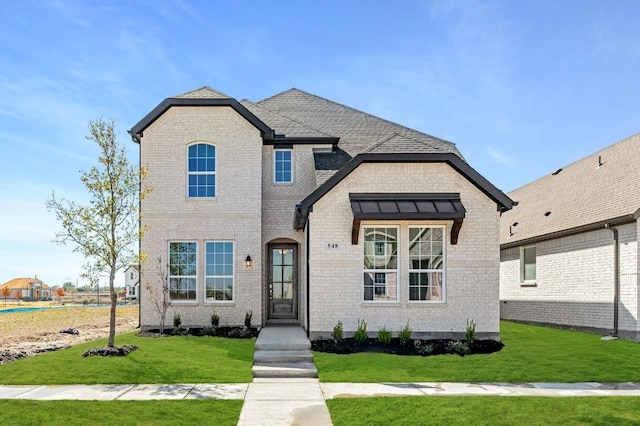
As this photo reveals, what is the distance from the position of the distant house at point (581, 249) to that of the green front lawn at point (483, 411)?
290 inches

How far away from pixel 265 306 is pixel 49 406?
9.34 metres

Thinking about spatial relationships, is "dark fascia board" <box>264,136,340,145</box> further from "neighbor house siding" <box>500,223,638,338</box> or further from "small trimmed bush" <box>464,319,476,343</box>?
"neighbor house siding" <box>500,223,638,338</box>

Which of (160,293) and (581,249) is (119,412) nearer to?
(160,293)

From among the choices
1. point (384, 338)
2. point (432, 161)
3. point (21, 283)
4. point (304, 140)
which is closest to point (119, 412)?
point (384, 338)

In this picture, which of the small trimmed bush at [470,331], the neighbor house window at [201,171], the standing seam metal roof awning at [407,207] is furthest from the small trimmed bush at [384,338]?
the neighbor house window at [201,171]

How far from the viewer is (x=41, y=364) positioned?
10.6 meters

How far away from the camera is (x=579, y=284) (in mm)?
17156

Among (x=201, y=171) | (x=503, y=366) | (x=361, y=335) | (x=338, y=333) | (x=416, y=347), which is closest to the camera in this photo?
(x=503, y=366)

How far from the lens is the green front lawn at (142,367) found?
980 centimetres

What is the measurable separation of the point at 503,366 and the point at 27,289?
74.3m

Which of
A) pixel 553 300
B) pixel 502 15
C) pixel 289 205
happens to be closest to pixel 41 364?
pixel 289 205

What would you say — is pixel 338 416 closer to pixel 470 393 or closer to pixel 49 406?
pixel 470 393

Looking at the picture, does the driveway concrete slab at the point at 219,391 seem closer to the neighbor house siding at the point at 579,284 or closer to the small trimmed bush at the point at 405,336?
the small trimmed bush at the point at 405,336

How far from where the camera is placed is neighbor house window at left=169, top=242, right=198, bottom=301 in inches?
642
